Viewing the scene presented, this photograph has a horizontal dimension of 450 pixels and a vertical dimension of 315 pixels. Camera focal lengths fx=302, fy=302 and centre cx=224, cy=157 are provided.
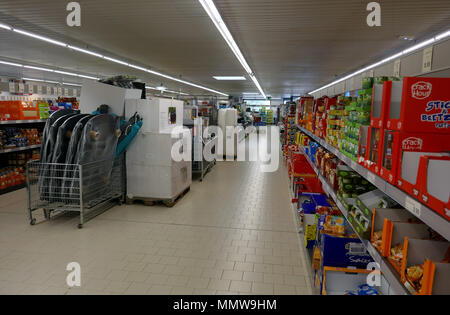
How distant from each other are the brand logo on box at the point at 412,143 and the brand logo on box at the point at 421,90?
0.67ft

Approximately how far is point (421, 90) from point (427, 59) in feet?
2.01

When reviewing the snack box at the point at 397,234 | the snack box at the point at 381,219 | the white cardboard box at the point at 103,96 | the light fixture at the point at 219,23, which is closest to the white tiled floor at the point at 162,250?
the snack box at the point at 381,219

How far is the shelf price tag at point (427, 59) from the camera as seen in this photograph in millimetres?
1860

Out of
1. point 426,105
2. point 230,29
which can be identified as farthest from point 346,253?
point 230,29

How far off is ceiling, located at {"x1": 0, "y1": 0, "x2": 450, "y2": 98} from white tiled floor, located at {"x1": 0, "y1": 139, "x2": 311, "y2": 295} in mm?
4110

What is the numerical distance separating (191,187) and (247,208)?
5.92ft

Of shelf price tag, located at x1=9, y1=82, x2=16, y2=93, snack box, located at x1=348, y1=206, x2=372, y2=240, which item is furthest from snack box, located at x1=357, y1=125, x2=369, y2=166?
shelf price tag, located at x1=9, y1=82, x2=16, y2=93

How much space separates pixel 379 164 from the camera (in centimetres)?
171

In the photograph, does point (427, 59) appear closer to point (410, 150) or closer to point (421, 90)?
point (421, 90)

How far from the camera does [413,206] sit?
1.29 m

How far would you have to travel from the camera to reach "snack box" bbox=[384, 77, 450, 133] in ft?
4.83
